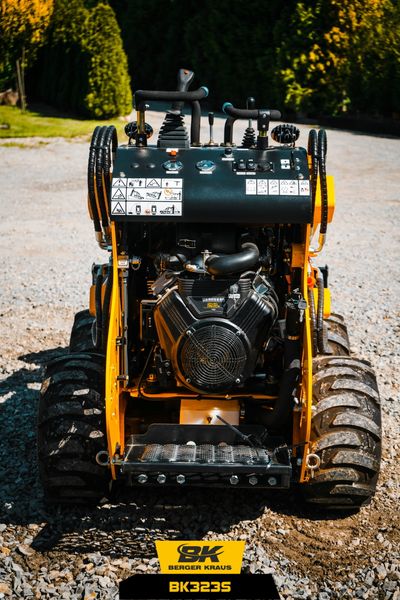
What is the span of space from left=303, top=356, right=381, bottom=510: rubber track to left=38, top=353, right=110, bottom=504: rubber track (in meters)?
1.23

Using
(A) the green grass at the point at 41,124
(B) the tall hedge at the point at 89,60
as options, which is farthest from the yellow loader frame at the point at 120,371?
(B) the tall hedge at the point at 89,60

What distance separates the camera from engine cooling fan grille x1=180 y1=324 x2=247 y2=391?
14.4 ft

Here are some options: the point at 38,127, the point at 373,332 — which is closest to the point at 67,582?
the point at 373,332

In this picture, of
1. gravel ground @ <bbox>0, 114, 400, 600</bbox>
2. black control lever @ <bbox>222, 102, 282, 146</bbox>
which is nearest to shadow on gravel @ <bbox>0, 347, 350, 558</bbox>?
gravel ground @ <bbox>0, 114, 400, 600</bbox>

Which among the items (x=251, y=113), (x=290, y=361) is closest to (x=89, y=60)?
(x=251, y=113)

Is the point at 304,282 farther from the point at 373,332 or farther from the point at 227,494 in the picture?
the point at 373,332

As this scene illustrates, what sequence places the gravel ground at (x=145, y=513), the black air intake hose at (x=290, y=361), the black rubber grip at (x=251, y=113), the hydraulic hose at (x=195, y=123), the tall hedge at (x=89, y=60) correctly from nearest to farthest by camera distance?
the gravel ground at (x=145, y=513)
the black air intake hose at (x=290, y=361)
the black rubber grip at (x=251, y=113)
the hydraulic hose at (x=195, y=123)
the tall hedge at (x=89, y=60)

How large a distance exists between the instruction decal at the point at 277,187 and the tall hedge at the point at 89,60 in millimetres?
21499

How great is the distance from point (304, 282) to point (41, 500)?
2115 mm

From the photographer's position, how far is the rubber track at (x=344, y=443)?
14.5ft

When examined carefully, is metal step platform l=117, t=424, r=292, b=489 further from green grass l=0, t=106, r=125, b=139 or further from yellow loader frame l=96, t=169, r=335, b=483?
green grass l=0, t=106, r=125, b=139

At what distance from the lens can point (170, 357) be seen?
4.59 metres

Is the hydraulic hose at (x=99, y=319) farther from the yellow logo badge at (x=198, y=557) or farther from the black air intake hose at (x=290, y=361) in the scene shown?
the yellow logo badge at (x=198, y=557)

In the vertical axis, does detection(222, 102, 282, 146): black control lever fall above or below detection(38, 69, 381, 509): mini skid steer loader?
above
